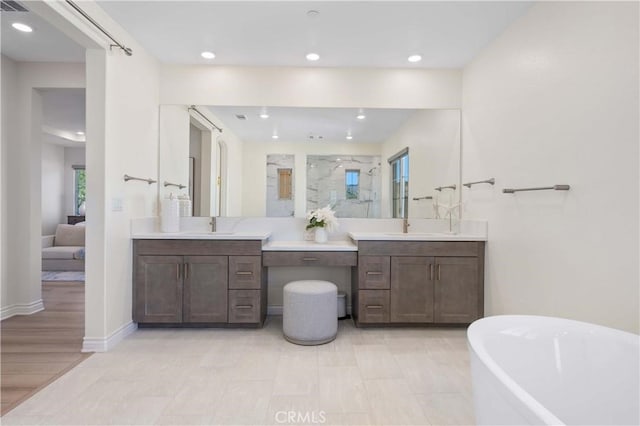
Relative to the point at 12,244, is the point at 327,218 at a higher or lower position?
higher

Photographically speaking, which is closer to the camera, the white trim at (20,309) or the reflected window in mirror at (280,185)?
the white trim at (20,309)

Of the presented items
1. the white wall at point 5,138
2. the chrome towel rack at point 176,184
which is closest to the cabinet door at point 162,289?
the chrome towel rack at point 176,184

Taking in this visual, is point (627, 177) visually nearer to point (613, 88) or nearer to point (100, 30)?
point (613, 88)

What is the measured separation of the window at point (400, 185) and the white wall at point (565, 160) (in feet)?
2.47

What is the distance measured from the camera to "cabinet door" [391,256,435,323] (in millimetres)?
2918

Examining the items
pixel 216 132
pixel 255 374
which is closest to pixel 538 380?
pixel 255 374

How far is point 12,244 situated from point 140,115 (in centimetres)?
193

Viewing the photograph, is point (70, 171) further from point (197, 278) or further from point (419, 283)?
point (419, 283)

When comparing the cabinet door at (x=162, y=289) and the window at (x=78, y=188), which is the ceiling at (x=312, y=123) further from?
the window at (x=78, y=188)

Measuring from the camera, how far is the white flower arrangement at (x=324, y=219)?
10.5 ft

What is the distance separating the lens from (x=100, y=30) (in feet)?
7.57

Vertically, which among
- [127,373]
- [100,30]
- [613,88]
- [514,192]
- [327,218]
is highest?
[100,30]

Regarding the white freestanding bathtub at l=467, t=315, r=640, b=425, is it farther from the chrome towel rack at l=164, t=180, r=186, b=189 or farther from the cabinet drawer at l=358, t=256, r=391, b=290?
the chrome towel rack at l=164, t=180, r=186, b=189

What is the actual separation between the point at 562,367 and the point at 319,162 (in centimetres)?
261
